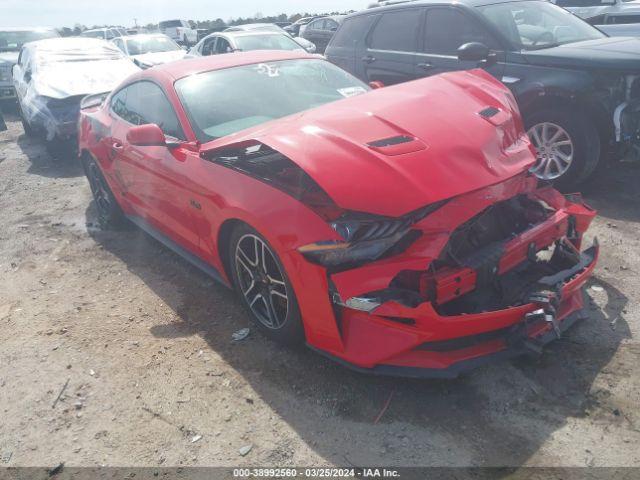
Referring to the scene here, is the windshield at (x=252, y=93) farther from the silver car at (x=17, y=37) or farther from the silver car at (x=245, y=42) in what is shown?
the silver car at (x=17, y=37)

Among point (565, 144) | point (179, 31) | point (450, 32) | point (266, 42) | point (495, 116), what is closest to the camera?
point (495, 116)

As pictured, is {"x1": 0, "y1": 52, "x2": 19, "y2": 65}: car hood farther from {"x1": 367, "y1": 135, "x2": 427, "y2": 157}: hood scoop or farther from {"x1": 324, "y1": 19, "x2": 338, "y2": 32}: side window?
{"x1": 367, "y1": 135, "x2": 427, "y2": 157}: hood scoop

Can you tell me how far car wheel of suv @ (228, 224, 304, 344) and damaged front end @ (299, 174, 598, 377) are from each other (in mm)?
334

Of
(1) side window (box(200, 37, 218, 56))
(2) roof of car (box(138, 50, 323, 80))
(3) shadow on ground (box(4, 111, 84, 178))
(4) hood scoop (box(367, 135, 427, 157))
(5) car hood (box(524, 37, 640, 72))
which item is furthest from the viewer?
(1) side window (box(200, 37, 218, 56))

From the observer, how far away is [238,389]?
2.86 metres

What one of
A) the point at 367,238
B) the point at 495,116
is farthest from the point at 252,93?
the point at 367,238

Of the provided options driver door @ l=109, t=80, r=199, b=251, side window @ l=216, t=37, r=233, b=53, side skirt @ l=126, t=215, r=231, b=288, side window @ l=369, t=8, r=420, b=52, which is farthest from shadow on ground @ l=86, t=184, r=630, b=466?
side window @ l=216, t=37, r=233, b=53

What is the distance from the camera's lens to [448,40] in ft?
18.7

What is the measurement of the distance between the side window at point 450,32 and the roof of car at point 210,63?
2137mm

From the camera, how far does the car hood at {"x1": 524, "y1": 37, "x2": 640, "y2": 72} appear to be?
4.52 meters

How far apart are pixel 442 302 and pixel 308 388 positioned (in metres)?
0.90

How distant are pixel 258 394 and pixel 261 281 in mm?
657

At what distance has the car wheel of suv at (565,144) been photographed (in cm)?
475

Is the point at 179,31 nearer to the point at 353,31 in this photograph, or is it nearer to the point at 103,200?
the point at 353,31
